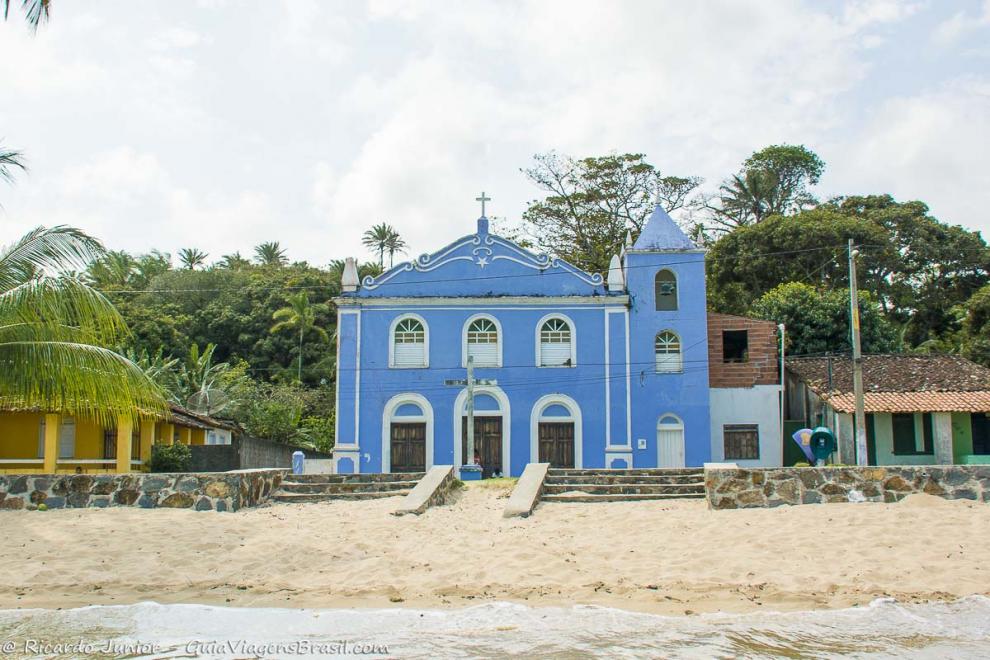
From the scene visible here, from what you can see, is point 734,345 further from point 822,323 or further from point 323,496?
point 323,496

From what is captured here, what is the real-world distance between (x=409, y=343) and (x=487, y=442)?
359 centimetres

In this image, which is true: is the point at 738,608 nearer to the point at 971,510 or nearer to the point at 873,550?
the point at 873,550

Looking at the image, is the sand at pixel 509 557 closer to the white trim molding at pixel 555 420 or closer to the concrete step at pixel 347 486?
the concrete step at pixel 347 486

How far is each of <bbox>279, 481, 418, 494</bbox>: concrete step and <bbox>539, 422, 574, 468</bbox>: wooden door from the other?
9496 millimetres

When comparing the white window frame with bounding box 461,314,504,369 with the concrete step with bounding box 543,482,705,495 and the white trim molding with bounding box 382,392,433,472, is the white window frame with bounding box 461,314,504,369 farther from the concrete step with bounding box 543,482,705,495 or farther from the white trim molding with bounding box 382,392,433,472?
the concrete step with bounding box 543,482,705,495

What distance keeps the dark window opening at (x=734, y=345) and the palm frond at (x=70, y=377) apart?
18.4 metres

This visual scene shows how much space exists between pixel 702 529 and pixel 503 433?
1366cm

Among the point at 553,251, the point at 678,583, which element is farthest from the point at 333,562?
the point at 553,251

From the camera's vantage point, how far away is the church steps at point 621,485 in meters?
16.2

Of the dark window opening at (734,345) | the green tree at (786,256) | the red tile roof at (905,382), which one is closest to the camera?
the red tile roof at (905,382)

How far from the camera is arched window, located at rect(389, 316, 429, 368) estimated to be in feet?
89.4

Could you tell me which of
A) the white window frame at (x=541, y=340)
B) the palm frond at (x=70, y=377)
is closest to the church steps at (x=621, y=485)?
the palm frond at (x=70, y=377)

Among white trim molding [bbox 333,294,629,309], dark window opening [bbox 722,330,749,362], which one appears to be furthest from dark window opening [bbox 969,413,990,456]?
white trim molding [bbox 333,294,629,309]

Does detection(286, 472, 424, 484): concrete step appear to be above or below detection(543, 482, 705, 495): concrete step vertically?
above
